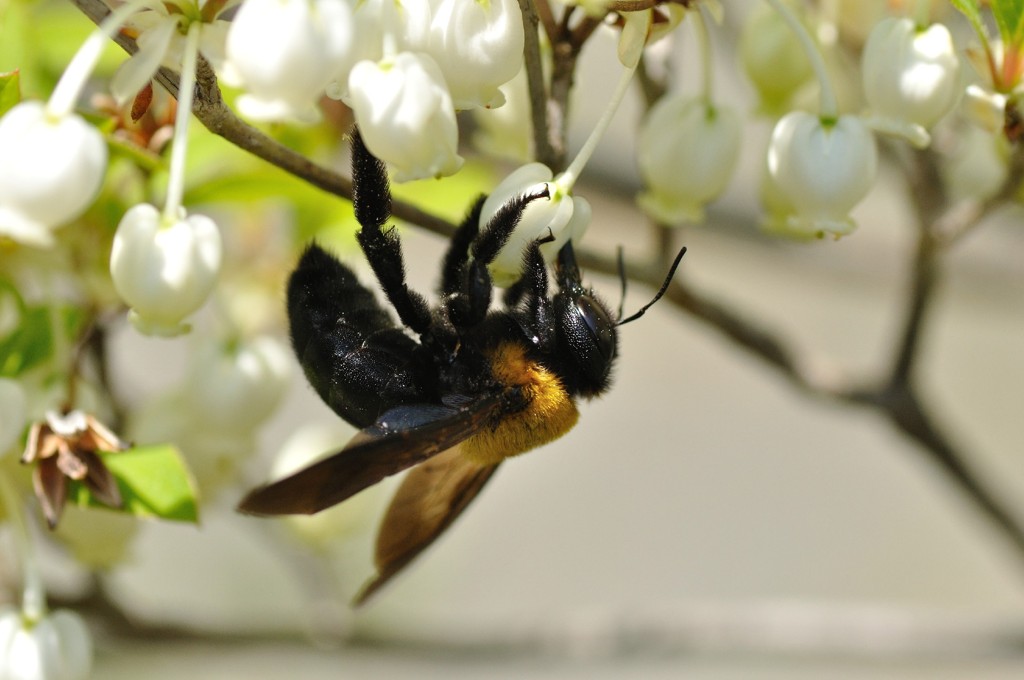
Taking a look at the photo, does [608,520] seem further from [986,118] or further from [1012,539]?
[986,118]

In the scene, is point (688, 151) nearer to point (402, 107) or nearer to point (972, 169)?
point (402, 107)

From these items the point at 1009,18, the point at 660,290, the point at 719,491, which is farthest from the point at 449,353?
the point at 719,491

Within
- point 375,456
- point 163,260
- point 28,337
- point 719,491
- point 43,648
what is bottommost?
point 719,491

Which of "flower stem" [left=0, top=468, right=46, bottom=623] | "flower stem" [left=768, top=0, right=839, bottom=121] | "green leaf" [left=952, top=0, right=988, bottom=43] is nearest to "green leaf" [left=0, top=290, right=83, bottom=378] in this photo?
"flower stem" [left=0, top=468, right=46, bottom=623]

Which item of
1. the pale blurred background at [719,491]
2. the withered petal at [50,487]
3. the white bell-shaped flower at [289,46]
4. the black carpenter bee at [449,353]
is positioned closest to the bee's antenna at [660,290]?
the black carpenter bee at [449,353]

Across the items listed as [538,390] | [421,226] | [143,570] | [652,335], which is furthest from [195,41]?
[652,335]

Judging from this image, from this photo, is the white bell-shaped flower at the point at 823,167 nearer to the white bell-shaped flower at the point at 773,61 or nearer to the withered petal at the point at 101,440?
the white bell-shaped flower at the point at 773,61

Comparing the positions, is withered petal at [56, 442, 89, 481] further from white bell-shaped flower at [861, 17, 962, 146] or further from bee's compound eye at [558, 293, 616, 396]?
white bell-shaped flower at [861, 17, 962, 146]
